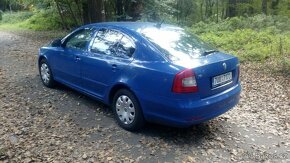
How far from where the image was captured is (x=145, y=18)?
16.0m

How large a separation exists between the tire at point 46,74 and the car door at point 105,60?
5.47ft

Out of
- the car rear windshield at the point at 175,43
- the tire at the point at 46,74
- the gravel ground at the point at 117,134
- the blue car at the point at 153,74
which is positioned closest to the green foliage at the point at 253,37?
the gravel ground at the point at 117,134

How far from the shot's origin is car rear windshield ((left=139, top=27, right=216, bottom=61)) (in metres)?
5.35

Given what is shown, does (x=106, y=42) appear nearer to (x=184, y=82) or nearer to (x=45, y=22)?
(x=184, y=82)

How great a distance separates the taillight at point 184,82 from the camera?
4785 mm

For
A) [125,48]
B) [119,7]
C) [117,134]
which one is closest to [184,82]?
[125,48]

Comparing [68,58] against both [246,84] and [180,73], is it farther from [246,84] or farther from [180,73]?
[246,84]

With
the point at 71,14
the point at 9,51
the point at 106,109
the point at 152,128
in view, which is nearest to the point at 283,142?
the point at 152,128

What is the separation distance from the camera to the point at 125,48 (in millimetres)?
5715

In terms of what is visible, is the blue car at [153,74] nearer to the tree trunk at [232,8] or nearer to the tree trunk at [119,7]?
the tree trunk at [119,7]

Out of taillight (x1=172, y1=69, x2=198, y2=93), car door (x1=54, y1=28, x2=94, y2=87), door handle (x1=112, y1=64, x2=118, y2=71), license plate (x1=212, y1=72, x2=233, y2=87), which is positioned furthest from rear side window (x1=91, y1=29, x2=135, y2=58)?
license plate (x1=212, y1=72, x2=233, y2=87)

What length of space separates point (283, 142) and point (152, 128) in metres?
2.16

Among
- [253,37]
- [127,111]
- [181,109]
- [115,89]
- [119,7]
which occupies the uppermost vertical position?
[119,7]

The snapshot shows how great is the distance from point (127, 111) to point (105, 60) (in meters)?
1.00
